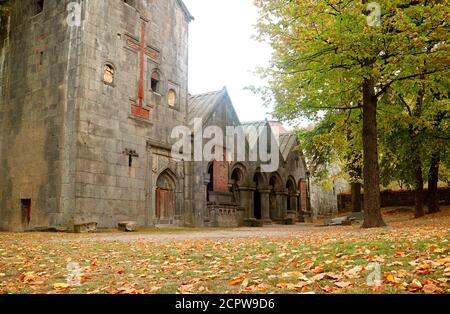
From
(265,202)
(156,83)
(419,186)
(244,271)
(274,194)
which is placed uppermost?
(156,83)

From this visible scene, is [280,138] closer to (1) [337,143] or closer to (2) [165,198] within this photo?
(1) [337,143]

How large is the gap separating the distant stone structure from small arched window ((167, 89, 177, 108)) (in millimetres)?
86

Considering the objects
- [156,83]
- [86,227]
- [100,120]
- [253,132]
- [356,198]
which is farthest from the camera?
[253,132]

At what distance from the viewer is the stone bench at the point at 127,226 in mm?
18141

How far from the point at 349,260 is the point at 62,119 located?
52.2ft

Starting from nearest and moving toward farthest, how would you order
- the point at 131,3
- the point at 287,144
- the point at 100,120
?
the point at 100,120
the point at 131,3
the point at 287,144

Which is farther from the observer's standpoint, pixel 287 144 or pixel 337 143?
pixel 287 144

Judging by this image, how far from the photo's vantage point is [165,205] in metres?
21.9

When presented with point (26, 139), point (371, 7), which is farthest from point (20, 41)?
point (371, 7)

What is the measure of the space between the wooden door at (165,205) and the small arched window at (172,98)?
5262 millimetres

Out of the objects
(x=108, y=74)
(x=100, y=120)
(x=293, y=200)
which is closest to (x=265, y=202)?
(x=293, y=200)

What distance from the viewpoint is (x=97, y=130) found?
18.5m

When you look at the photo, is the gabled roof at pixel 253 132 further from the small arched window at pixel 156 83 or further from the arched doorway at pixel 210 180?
the small arched window at pixel 156 83

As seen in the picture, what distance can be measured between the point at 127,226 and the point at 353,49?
1229cm
